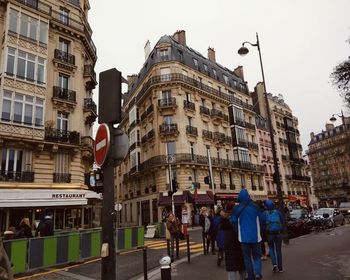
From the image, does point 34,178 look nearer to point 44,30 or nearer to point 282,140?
point 44,30

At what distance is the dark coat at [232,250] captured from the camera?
17.6ft

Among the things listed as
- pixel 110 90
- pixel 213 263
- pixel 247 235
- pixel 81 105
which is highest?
pixel 81 105

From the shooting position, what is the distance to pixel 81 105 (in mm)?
23469

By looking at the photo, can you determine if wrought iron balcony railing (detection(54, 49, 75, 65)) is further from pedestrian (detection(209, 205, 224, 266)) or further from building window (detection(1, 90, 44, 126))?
pedestrian (detection(209, 205, 224, 266))

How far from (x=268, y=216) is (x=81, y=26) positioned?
22447 millimetres

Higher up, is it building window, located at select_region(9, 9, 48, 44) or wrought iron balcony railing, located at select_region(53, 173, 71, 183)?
building window, located at select_region(9, 9, 48, 44)

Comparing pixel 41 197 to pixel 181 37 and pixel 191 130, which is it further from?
pixel 181 37

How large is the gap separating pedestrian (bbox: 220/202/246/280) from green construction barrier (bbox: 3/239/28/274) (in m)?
6.49

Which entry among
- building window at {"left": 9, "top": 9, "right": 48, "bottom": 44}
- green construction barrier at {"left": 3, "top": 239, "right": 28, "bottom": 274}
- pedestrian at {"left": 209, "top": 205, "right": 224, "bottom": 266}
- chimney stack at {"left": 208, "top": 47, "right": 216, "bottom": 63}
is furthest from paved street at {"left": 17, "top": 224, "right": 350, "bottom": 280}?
chimney stack at {"left": 208, "top": 47, "right": 216, "bottom": 63}

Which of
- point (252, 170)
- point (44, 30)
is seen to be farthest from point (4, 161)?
point (252, 170)

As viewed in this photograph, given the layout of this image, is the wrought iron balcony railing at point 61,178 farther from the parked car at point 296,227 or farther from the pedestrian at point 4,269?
the pedestrian at point 4,269

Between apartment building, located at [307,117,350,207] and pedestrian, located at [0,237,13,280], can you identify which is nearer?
pedestrian, located at [0,237,13,280]

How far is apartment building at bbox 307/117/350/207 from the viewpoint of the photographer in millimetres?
75500

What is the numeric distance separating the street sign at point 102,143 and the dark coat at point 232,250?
268 centimetres
